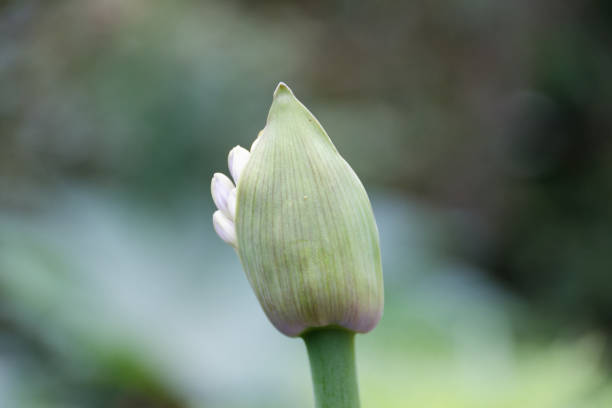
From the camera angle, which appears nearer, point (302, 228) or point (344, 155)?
point (302, 228)

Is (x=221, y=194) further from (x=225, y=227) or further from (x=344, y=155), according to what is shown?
(x=344, y=155)

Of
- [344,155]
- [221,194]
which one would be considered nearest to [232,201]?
[221,194]

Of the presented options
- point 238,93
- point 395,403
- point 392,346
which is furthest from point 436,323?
point 238,93

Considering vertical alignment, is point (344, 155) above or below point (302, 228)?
above

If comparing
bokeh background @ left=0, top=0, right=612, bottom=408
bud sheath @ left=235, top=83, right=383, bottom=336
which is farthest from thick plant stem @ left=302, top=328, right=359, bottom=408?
bokeh background @ left=0, top=0, right=612, bottom=408

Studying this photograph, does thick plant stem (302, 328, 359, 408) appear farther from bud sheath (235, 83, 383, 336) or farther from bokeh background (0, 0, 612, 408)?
bokeh background (0, 0, 612, 408)

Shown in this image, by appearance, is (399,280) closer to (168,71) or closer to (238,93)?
(238,93)
